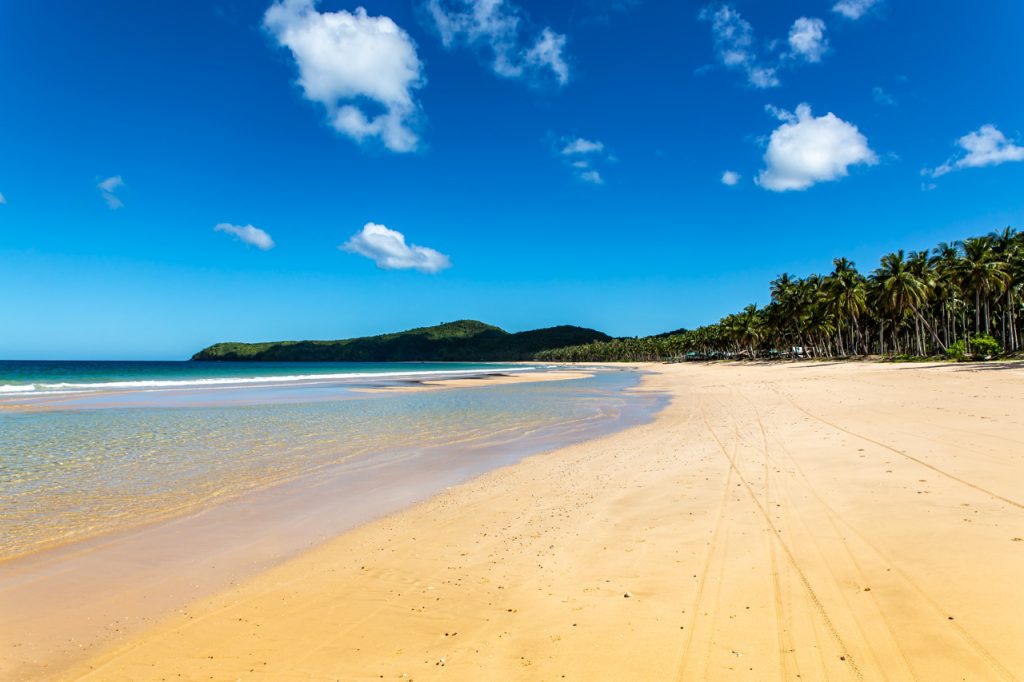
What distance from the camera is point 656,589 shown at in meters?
4.93

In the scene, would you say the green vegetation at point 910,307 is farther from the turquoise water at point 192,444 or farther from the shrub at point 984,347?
the turquoise water at point 192,444

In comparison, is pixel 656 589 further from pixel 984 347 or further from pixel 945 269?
pixel 945 269

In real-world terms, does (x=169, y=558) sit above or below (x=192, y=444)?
below

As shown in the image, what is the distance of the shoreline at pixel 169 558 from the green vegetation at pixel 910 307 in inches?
2104

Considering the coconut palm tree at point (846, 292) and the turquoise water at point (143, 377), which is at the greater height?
the coconut palm tree at point (846, 292)

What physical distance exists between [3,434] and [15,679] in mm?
17747

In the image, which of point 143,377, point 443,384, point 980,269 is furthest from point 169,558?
point 143,377

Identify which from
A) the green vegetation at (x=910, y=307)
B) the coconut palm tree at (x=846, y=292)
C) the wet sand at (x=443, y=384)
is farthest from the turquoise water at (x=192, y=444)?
the coconut palm tree at (x=846, y=292)

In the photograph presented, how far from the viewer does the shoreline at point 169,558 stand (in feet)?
15.3

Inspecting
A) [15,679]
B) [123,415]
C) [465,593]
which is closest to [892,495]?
[465,593]

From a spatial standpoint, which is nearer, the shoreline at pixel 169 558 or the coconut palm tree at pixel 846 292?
the shoreline at pixel 169 558

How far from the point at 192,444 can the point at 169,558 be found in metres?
9.55

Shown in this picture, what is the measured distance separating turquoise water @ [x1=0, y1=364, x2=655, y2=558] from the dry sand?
4.17 meters

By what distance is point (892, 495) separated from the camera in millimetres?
7465
